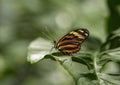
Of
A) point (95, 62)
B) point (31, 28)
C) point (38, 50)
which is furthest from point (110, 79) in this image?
point (31, 28)

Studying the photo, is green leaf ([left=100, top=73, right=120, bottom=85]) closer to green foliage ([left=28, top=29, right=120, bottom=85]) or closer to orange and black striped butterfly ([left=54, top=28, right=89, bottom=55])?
green foliage ([left=28, top=29, right=120, bottom=85])

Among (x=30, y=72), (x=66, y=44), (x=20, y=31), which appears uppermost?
(x=20, y=31)

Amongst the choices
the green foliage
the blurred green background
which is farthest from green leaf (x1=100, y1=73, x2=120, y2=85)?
the blurred green background

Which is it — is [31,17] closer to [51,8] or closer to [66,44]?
[51,8]

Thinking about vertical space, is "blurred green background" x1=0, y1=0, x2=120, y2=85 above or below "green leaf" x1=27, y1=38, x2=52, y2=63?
above

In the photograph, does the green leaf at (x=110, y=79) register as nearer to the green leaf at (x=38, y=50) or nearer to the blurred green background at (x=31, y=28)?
the green leaf at (x=38, y=50)

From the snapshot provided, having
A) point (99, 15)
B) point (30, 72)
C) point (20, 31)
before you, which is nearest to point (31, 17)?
point (20, 31)
